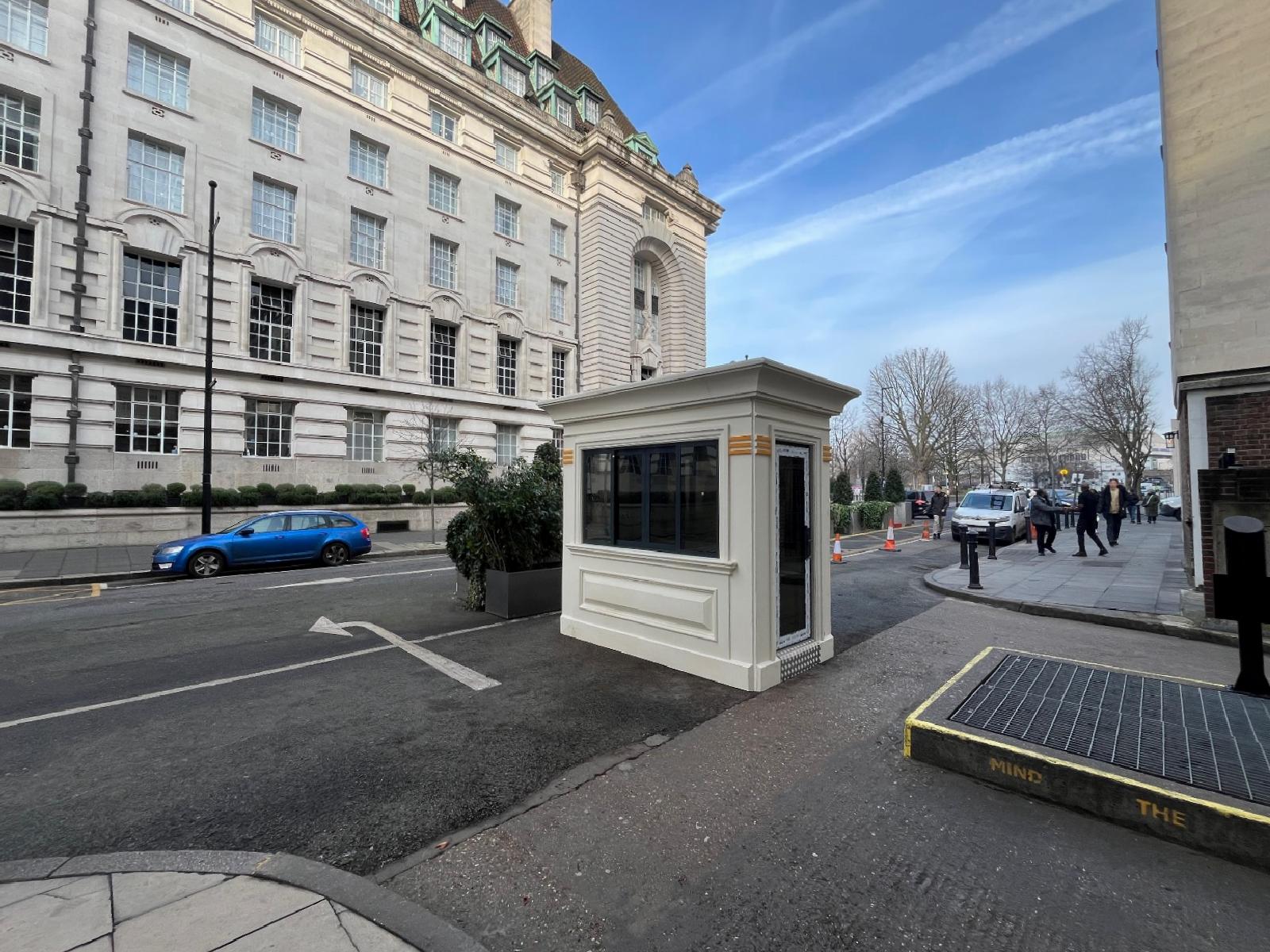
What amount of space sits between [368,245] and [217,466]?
12.0 m

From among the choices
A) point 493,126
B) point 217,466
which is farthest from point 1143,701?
point 493,126

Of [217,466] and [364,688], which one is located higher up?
[217,466]

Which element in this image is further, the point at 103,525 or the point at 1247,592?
the point at 103,525

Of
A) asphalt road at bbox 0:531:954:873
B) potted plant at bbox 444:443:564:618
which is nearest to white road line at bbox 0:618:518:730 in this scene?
asphalt road at bbox 0:531:954:873

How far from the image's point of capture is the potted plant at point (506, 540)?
8.03m

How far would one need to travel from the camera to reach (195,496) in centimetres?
1900

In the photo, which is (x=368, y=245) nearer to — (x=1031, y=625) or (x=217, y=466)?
(x=217, y=466)

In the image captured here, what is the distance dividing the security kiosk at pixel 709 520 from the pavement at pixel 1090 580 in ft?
18.3

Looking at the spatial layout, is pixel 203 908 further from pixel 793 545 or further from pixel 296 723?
pixel 793 545

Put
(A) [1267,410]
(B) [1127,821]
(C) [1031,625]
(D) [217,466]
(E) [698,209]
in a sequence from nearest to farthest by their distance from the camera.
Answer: (B) [1127,821] < (A) [1267,410] < (C) [1031,625] < (D) [217,466] < (E) [698,209]

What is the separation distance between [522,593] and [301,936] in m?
5.84

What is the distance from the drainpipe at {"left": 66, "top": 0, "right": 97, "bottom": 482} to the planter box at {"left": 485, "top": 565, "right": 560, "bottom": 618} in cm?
1870

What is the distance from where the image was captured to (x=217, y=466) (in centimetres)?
2036

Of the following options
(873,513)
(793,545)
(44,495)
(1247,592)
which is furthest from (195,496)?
(873,513)
